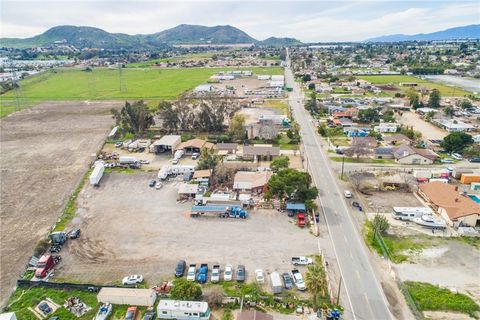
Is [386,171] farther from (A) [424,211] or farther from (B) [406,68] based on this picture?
(B) [406,68]

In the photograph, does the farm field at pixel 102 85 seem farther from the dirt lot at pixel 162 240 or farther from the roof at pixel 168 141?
the dirt lot at pixel 162 240

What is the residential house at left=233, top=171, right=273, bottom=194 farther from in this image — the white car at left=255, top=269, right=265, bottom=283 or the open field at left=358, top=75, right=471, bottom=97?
the open field at left=358, top=75, right=471, bottom=97

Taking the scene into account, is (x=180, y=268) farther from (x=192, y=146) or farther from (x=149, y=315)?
(x=192, y=146)

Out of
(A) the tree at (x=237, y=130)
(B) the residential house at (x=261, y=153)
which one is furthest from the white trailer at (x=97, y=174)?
(A) the tree at (x=237, y=130)

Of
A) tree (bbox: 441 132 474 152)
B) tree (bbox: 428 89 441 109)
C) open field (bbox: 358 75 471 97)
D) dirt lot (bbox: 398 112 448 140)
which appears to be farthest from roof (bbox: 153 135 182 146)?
open field (bbox: 358 75 471 97)

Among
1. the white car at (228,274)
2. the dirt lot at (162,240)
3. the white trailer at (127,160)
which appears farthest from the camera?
the white trailer at (127,160)

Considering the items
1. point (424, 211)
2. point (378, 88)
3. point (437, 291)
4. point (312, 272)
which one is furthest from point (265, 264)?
point (378, 88)
